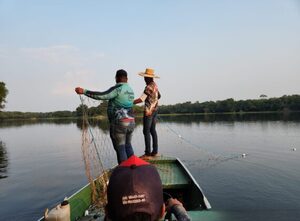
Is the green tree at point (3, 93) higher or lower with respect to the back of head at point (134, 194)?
higher

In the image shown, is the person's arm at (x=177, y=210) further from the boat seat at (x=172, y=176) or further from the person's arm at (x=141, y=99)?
the person's arm at (x=141, y=99)

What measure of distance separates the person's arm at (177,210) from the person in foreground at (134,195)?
441 millimetres

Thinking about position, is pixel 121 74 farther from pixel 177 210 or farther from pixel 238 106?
pixel 238 106

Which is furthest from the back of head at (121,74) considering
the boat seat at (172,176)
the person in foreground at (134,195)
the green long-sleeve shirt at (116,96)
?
the person in foreground at (134,195)

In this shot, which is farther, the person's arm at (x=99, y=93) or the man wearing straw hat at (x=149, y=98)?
the man wearing straw hat at (x=149, y=98)

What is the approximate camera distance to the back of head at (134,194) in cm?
255

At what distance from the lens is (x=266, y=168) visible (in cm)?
1447

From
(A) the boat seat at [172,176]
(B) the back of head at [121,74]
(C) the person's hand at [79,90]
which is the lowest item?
(A) the boat seat at [172,176]

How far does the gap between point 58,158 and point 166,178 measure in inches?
580

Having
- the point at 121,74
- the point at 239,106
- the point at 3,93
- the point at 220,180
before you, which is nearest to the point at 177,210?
the point at 121,74

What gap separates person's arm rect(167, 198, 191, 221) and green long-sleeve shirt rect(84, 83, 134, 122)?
11.7ft

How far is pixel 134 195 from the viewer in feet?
8.32

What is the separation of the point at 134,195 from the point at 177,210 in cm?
80

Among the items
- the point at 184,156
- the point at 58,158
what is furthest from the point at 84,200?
the point at 58,158
